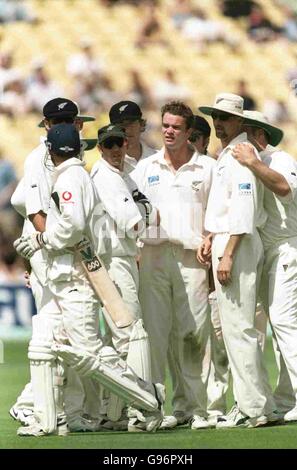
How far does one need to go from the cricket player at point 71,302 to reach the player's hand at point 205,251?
766 millimetres

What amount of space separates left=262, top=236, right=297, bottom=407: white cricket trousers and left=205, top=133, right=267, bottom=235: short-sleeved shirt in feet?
0.74

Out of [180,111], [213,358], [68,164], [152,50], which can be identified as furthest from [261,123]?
[152,50]

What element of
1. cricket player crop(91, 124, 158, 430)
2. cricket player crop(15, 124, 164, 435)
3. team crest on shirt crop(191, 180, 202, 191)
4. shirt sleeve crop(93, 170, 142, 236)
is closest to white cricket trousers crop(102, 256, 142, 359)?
cricket player crop(91, 124, 158, 430)

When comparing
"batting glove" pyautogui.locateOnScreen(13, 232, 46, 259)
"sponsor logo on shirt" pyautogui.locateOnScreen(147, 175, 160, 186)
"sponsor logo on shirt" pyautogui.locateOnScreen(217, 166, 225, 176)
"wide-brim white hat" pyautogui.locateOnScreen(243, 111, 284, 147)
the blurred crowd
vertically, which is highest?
the blurred crowd

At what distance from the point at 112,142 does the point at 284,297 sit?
134cm

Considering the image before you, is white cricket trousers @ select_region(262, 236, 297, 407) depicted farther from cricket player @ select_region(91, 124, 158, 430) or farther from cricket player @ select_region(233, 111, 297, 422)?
cricket player @ select_region(91, 124, 158, 430)

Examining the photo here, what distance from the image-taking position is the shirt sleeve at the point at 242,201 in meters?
7.33

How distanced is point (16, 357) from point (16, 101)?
4.31 m

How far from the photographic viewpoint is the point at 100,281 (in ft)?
23.1

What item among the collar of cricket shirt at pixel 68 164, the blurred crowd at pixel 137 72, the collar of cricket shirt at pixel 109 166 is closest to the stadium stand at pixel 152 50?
the blurred crowd at pixel 137 72

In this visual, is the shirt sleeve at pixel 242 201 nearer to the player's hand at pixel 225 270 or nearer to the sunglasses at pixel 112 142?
the player's hand at pixel 225 270

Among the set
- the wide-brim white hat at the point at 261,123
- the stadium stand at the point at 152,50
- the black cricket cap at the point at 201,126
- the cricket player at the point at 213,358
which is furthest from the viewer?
the stadium stand at the point at 152,50

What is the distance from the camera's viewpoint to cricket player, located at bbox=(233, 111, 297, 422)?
757 cm
